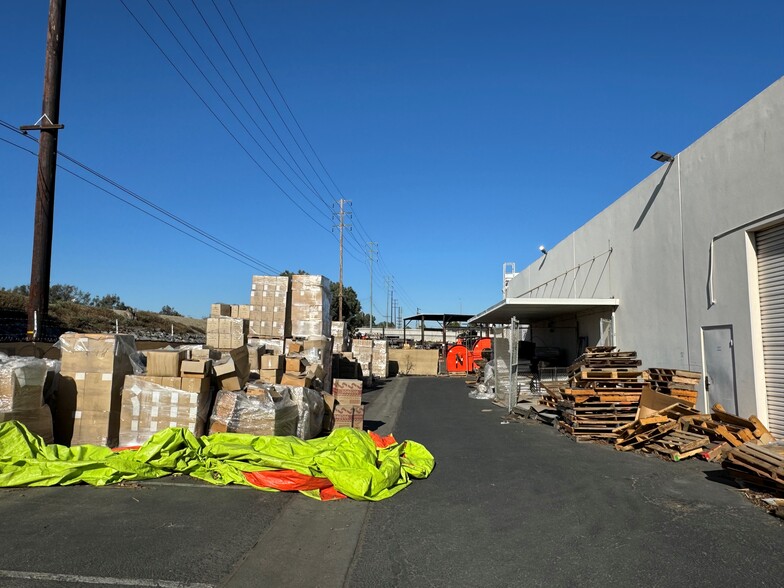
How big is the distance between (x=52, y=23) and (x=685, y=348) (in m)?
15.0

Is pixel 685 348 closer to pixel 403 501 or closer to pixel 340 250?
pixel 403 501

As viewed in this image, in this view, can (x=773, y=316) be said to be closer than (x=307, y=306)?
Yes

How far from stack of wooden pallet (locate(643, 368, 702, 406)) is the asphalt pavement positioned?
3224 mm

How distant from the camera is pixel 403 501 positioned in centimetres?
682

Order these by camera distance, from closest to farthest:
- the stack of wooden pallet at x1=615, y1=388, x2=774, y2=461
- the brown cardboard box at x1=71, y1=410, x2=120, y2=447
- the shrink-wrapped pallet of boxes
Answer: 1. the shrink-wrapped pallet of boxes
2. the brown cardboard box at x1=71, y1=410, x2=120, y2=447
3. the stack of wooden pallet at x1=615, y1=388, x2=774, y2=461

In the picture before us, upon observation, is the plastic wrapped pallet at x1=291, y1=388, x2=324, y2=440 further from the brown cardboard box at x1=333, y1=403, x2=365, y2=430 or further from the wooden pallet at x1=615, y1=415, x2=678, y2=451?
the wooden pallet at x1=615, y1=415, x2=678, y2=451

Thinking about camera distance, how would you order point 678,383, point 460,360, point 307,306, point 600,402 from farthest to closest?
point 460,360, point 307,306, point 600,402, point 678,383

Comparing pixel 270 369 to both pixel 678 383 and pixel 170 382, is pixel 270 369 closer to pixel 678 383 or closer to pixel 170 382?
pixel 170 382

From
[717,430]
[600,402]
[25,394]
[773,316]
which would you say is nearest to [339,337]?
[600,402]

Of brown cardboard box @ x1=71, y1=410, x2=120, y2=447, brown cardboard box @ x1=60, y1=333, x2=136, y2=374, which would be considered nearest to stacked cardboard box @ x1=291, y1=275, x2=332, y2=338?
brown cardboard box @ x1=60, y1=333, x2=136, y2=374

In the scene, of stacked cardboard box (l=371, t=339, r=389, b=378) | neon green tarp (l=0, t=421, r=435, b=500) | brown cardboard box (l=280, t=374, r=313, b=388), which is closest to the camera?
neon green tarp (l=0, t=421, r=435, b=500)

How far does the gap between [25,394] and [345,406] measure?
5.81 meters

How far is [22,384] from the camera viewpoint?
24.5 feet

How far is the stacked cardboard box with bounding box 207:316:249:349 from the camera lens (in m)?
13.8
